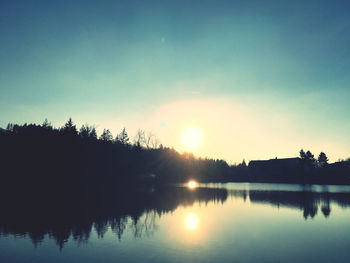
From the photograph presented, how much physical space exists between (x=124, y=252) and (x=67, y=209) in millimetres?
19417

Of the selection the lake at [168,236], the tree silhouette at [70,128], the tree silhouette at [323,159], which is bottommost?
the lake at [168,236]

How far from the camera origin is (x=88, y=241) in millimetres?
17312

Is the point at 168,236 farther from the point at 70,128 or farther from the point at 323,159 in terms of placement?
the point at 323,159

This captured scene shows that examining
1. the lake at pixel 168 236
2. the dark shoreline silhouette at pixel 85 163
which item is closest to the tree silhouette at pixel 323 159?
the dark shoreline silhouette at pixel 85 163

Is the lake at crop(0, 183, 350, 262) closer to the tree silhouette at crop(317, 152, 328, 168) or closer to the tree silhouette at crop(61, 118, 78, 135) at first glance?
the tree silhouette at crop(61, 118, 78, 135)

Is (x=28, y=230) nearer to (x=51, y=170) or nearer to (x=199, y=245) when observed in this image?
(x=199, y=245)

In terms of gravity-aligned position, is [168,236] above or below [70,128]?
below

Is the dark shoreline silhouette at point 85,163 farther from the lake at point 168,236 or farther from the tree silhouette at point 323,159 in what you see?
the lake at point 168,236

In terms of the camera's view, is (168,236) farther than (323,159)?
No

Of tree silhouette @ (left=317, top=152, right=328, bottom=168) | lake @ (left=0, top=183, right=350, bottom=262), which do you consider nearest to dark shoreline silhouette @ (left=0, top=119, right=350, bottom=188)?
tree silhouette @ (left=317, top=152, right=328, bottom=168)

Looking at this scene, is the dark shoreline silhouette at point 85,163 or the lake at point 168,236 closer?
the lake at point 168,236

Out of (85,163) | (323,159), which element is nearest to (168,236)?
(85,163)

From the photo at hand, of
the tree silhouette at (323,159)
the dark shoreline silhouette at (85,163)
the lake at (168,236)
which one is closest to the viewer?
the lake at (168,236)

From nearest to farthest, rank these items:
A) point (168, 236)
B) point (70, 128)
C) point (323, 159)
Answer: point (168, 236) → point (70, 128) → point (323, 159)
